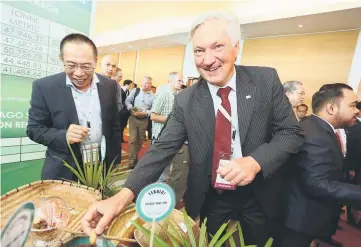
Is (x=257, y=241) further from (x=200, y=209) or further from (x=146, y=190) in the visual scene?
(x=146, y=190)

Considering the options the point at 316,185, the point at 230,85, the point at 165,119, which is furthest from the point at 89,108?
the point at 165,119

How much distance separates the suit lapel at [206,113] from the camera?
1.15 meters

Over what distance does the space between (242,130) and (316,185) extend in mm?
739

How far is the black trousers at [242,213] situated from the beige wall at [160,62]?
8.41 meters

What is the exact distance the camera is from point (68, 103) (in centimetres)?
153

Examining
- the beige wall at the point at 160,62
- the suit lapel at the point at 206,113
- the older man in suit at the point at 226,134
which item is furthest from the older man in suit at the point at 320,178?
the beige wall at the point at 160,62

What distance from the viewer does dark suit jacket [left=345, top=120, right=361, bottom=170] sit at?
3.20m

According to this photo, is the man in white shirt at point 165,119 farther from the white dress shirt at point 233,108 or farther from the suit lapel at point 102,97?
the white dress shirt at point 233,108

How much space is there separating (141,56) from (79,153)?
401 inches

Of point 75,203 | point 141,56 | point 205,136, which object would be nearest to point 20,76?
point 75,203

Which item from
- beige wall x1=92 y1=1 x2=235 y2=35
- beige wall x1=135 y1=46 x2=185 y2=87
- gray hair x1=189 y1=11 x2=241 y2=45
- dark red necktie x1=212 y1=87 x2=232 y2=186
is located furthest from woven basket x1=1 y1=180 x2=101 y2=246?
beige wall x1=135 y1=46 x2=185 y2=87

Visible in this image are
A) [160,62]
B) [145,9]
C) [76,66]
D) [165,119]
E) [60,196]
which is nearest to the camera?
[60,196]

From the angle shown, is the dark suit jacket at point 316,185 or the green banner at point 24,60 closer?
the dark suit jacket at point 316,185

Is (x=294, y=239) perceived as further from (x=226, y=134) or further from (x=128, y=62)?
(x=128, y=62)
